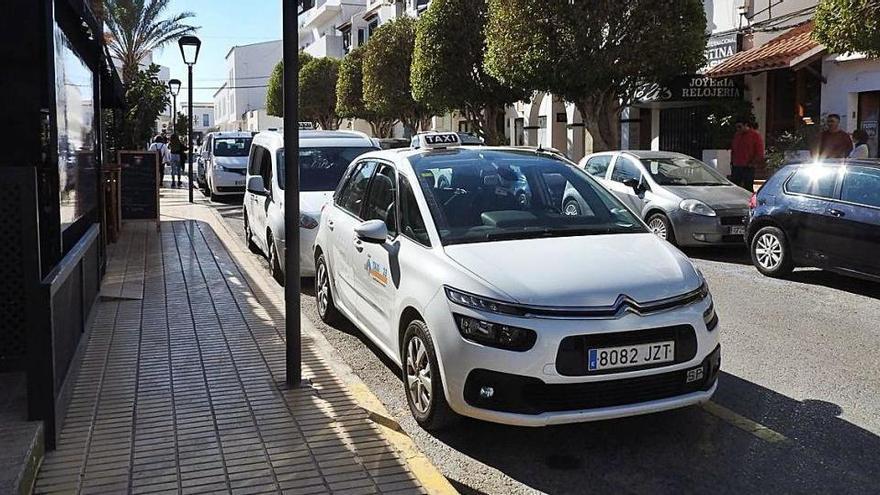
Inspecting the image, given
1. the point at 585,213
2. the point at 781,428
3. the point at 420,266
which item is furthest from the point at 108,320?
the point at 781,428

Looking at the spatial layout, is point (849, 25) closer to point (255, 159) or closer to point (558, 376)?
point (255, 159)

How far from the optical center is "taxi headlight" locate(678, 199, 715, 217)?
1141 cm

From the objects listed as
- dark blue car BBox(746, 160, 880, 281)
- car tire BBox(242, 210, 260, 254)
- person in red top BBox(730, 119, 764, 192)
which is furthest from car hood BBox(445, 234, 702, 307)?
person in red top BBox(730, 119, 764, 192)

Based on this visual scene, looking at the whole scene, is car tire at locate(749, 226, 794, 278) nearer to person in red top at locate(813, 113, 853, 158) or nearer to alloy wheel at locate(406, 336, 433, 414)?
person in red top at locate(813, 113, 853, 158)

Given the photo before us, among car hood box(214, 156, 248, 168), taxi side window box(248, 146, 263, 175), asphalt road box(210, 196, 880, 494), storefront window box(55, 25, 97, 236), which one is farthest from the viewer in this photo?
car hood box(214, 156, 248, 168)

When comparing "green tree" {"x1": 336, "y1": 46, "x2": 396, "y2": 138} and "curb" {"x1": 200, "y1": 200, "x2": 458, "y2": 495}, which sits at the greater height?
"green tree" {"x1": 336, "y1": 46, "x2": 396, "y2": 138}

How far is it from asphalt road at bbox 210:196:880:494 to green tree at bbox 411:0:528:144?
690 inches

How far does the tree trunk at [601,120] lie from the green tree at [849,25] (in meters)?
6.68

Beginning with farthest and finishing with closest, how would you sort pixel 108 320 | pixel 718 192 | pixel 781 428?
1. pixel 718 192
2. pixel 108 320
3. pixel 781 428

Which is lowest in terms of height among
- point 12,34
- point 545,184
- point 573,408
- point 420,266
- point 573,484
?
point 573,484

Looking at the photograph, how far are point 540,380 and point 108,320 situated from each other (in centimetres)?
474

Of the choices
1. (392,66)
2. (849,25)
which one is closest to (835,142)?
(849,25)

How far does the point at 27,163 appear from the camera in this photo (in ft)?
17.5

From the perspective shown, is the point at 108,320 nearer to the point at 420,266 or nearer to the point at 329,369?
the point at 329,369
